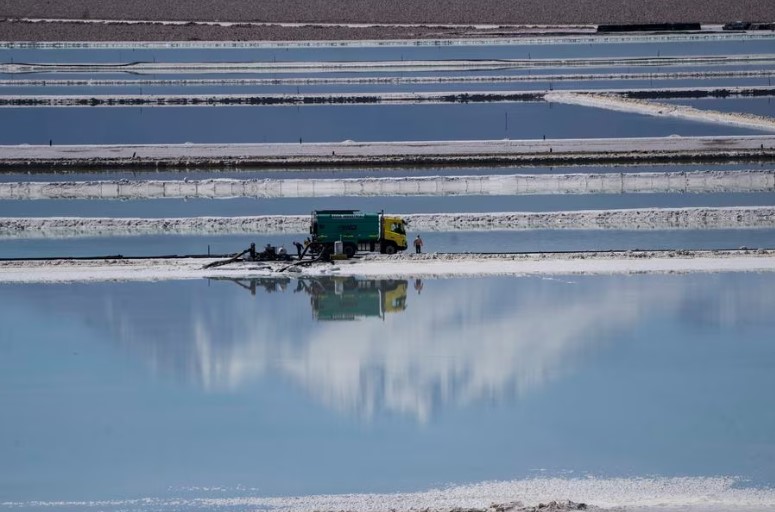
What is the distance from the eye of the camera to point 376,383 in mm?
16500

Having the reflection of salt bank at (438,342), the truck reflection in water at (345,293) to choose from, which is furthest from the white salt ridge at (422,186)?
the reflection of salt bank at (438,342)

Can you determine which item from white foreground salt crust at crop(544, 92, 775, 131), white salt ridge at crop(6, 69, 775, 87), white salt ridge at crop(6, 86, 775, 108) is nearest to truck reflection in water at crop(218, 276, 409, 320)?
white foreground salt crust at crop(544, 92, 775, 131)

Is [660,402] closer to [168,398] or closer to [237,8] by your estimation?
[168,398]

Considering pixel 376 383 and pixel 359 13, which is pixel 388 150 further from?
pixel 359 13

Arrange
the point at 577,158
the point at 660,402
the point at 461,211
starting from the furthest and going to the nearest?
1. the point at 577,158
2. the point at 461,211
3. the point at 660,402

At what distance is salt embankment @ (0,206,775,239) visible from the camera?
87.4ft

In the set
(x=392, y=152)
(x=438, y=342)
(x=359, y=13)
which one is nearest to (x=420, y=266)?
(x=438, y=342)

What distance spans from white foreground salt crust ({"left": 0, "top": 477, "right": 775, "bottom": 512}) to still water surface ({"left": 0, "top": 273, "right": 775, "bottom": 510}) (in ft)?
0.71

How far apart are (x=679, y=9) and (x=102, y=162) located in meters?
53.8

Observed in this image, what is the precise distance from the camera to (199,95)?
49.2 metres

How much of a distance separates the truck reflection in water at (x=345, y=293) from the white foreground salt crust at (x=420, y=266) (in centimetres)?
40

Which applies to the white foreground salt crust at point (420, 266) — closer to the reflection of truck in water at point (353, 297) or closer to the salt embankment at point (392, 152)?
the reflection of truck in water at point (353, 297)

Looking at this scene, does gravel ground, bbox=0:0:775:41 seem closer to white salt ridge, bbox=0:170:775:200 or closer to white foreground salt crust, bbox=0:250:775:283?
white salt ridge, bbox=0:170:775:200

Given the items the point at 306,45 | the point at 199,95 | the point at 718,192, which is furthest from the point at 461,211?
the point at 306,45
